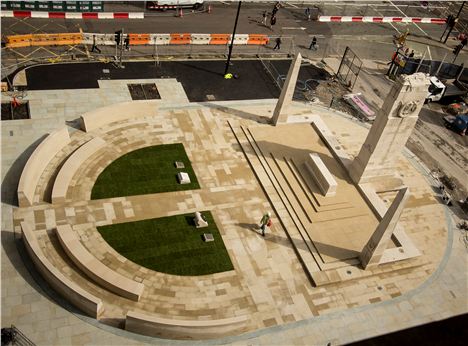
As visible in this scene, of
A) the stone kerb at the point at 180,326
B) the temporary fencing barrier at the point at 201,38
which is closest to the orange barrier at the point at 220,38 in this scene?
the temporary fencing barrier at the point at 201,38

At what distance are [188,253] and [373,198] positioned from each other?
14.6m

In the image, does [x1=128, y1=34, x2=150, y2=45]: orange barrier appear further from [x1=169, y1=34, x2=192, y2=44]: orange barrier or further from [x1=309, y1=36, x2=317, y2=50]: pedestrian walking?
[x1=309, y1=36, x2=317, y2=50]: pedestrian walking

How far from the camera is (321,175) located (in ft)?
115

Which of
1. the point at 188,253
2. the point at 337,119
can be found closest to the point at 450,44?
the point at 337,119

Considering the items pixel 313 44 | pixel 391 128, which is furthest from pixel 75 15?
pixel 391 128

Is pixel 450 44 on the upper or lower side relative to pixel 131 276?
upper

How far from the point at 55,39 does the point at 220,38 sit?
1657 cm

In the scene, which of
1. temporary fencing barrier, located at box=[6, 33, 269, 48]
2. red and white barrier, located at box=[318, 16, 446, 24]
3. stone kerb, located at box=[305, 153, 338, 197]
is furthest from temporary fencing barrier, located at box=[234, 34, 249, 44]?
stone kerb, located at box=[305, 153, 338, 197]

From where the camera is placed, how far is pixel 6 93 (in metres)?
39.0

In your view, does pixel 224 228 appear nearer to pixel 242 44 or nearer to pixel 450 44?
pixel 242 44

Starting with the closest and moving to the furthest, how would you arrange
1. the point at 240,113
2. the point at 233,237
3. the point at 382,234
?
the point at 382,234
the point at 233,237
the point at 240,113

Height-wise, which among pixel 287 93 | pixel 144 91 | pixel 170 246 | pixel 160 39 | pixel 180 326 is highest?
pixel 287 93

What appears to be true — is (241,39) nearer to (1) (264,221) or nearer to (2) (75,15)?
(2) (75,15)

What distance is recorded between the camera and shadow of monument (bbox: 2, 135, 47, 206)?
31.1m
